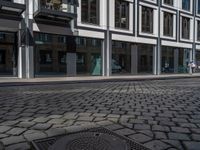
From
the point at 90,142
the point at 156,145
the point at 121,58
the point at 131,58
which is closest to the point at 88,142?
the point at 90,142

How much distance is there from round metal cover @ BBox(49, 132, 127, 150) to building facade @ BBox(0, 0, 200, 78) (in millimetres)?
15885

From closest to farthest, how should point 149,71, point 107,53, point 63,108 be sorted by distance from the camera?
point 63,108 → point 107,53 → point 149,71

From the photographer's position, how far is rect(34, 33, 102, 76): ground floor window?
867 inches

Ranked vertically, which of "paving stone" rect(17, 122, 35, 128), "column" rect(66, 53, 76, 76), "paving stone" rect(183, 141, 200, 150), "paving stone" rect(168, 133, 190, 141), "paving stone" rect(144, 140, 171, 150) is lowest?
"paving stone" rect(183, 141, 200, 150)

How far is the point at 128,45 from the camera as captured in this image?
28.6m

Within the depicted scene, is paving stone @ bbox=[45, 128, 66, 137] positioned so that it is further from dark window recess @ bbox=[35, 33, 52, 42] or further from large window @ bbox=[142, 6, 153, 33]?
large window @ bbox=[142, 6, 153, 33]

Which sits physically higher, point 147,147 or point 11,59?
point 11,59

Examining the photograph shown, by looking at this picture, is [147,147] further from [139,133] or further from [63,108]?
[63,108]

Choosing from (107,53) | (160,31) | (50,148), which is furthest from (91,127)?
(160,31)

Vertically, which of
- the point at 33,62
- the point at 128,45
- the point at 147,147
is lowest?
the point at 147,147

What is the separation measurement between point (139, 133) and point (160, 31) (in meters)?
28.6

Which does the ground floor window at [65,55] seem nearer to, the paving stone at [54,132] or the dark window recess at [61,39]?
the dark window recess at [61,39]

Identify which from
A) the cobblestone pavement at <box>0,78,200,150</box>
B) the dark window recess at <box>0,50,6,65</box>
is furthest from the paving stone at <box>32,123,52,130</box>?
the dark window recess at <box>0,50,6,65</box>

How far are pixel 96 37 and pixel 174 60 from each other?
1384 centimetres
